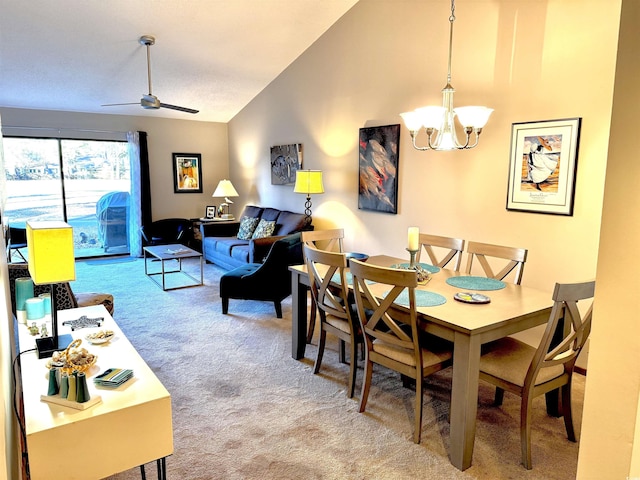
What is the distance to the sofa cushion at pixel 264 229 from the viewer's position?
234 inches

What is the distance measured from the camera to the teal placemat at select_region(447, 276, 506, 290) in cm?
273

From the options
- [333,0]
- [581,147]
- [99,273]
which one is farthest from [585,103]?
[99,273]

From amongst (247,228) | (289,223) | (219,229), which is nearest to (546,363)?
Result: (289,223)


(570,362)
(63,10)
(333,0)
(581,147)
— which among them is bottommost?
(570,362)

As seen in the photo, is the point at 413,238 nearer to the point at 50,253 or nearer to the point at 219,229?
the point at 50,253

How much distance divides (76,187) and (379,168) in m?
5.13

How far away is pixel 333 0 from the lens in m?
4.58

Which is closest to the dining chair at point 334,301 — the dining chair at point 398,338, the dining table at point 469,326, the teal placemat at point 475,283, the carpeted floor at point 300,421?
the dining chair at point 398,338

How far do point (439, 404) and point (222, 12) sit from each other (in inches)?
164

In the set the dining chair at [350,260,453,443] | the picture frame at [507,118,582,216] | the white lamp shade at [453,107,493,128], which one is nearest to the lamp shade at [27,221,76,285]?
the dining chair at [350,260,453,443]

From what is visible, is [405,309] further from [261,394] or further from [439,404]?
[261,394]

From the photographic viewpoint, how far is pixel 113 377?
1.74 meters

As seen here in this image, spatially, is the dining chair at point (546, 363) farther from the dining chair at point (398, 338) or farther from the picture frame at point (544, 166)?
the picture frame at point (544, 166)

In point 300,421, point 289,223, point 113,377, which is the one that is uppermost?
point 289,223
